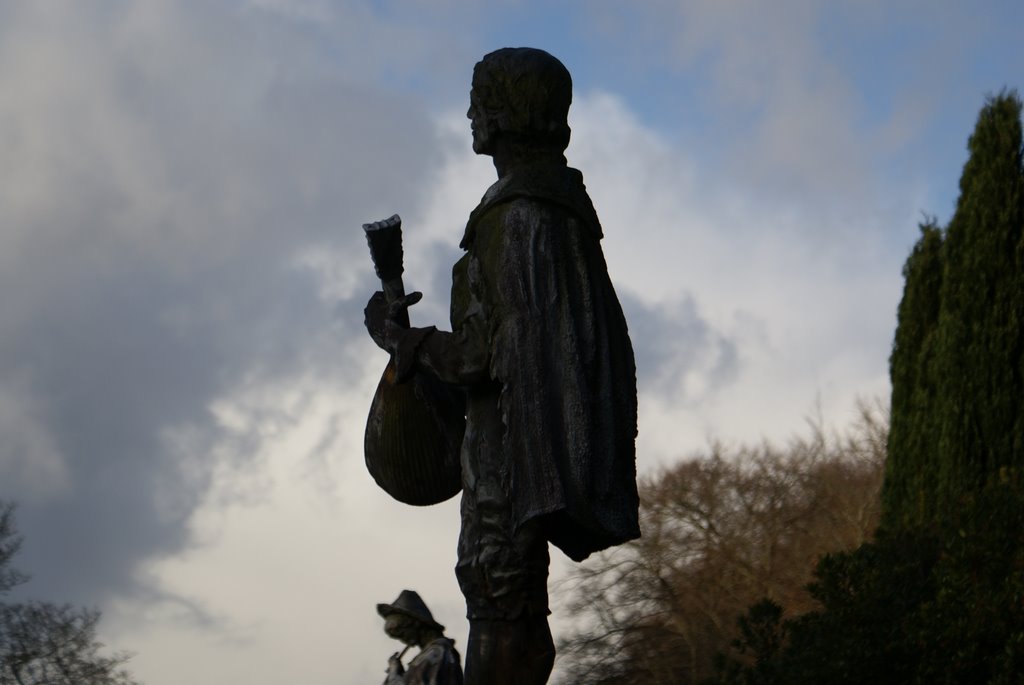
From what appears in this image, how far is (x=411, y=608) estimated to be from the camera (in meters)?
9.84

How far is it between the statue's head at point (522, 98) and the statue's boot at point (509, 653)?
160 cm

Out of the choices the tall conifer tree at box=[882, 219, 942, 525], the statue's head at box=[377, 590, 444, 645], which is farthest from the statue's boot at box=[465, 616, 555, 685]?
the tall conifer tree at box=[882, 219, 942, 525]

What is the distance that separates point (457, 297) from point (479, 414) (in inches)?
17.9

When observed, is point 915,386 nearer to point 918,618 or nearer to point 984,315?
point 984,315

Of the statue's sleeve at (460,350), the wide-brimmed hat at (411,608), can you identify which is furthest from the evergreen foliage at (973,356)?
the statue's sleeve at (460,350)

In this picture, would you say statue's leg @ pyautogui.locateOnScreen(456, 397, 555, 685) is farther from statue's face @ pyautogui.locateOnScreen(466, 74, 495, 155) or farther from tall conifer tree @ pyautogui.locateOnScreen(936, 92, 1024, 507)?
tall conifer tree @ pyautogui.locateOnScreen(936, 92, 1024, 507)

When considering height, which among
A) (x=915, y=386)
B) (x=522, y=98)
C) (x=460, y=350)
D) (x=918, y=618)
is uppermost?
(x=915, y=386)

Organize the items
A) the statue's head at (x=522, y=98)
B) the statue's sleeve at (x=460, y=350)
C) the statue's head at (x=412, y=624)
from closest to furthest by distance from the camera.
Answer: the statue's sleeve at (x=460, y=350) < the statue's head at (x=522, y=98) < the statue's head at (x=412, y=624)

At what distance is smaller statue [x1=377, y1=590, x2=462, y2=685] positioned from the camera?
365 inches

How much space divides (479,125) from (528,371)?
3.00 feet

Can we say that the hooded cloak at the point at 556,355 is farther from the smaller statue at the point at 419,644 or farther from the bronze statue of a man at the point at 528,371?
the smaller statue at the point at 419,644

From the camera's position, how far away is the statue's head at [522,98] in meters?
5.73

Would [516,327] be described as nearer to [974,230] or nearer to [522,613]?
[522,613]

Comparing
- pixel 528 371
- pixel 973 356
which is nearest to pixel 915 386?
pixel 973 356
